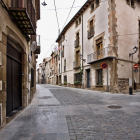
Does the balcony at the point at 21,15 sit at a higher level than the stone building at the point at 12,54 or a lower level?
higher

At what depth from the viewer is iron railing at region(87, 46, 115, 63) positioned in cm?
1390

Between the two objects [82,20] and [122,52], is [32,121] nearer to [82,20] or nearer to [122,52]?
[122,52]

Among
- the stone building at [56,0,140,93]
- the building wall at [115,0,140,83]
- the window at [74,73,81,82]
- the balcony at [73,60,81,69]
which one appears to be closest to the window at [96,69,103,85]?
the stone building at [56,0,140,93]

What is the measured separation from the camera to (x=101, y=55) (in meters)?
15.0

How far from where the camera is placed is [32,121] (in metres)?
4.39

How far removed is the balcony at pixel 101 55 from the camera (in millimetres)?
13828

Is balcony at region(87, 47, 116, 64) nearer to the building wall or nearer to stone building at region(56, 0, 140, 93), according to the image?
stone building at region(56, 0, 140, 93)

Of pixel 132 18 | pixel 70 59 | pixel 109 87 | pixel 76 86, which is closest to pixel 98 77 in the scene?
pixel 109 87

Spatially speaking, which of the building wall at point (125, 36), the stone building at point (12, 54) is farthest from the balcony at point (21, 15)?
the building wall at point (125, 36)

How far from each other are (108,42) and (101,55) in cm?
140

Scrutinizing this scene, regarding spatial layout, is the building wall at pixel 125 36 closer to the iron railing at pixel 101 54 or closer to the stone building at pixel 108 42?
the stone building at pixel 108 42

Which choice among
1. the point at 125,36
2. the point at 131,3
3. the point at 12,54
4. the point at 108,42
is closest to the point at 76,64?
the point at 108,42

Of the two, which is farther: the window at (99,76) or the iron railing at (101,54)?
the window at (99,76)

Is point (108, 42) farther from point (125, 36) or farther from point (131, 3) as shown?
point (131, 3)
